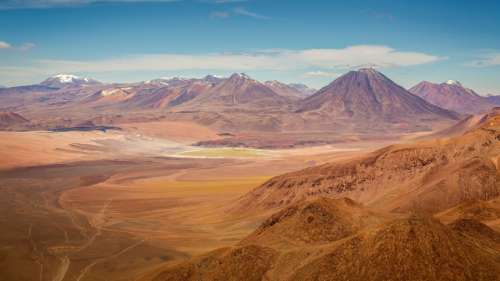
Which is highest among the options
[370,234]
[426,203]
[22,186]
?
[370,234]

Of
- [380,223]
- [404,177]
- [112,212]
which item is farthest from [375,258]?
[112,212]

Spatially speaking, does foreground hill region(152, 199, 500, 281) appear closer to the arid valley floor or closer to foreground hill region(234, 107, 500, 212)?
the arid valley floor

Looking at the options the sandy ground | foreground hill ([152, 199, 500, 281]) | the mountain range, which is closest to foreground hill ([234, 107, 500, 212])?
the mountain range

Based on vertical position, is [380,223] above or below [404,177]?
above

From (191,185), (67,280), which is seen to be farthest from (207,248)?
(191,185)

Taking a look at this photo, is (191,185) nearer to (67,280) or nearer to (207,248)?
(207,248)

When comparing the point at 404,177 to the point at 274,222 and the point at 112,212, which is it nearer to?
the point at 274,222

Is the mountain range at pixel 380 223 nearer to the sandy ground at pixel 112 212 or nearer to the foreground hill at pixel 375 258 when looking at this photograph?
the foreground hill at pixel 375 258
